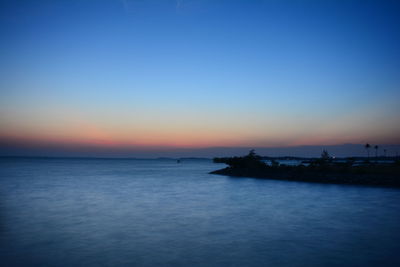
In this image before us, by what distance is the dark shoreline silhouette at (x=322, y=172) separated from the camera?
136 feet

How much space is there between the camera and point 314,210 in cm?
2233

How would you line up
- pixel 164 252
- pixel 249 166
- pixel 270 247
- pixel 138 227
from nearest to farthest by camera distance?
pixel 164 252 < pixel 270 247 < pixel 138 227 < pixel 249 166

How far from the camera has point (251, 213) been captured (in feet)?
69.8

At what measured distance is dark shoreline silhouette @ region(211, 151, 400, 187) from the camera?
41591mm

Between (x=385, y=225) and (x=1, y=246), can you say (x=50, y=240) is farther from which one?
(x=385, y=225)

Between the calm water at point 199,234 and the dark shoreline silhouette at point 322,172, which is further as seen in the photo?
the dark shoreline silhouette at point 322,172

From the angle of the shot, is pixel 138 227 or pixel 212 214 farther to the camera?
pixel 212 214

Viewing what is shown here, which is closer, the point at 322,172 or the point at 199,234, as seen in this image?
the point at 199,234

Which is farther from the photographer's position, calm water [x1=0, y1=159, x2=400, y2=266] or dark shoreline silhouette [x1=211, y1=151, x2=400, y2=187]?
dark shoreline silhouette [x1=211, y1=151, x2=400, y2=187]

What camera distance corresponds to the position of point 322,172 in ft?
171

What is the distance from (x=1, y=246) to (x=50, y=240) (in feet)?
6.37

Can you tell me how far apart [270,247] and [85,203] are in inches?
752

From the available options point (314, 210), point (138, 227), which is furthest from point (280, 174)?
point (138, 227)

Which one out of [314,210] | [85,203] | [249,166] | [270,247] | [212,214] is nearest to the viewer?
[270,247]
